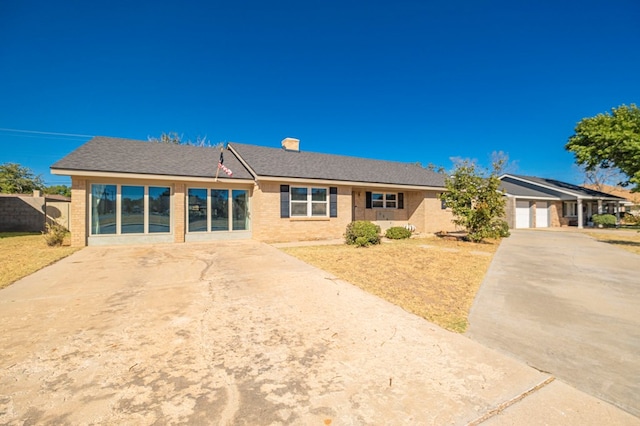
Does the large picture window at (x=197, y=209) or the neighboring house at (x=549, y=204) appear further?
the neighboring house at (x=549, y=204)

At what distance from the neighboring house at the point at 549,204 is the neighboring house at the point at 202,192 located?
1479cm

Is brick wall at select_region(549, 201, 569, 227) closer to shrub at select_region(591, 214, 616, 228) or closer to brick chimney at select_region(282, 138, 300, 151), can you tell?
shrub at select_region(591, 214, 616, 228)

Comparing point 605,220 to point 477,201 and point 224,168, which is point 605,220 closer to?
point 477,201

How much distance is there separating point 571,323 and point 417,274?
3.22 meters

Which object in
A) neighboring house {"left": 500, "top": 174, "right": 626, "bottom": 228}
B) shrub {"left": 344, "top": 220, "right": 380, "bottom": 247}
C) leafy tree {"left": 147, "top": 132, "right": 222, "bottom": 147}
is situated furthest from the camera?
leafy tree {"left": 147, "top": 132, "right": 222, "bottom": 147}

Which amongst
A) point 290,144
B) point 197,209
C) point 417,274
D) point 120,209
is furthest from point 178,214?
point 417,274

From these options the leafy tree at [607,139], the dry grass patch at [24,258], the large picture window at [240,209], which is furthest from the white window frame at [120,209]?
the leafy tree at [607,139]

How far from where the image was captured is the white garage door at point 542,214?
88.7 ft

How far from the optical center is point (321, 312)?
4.45m

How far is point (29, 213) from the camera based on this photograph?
17016mm

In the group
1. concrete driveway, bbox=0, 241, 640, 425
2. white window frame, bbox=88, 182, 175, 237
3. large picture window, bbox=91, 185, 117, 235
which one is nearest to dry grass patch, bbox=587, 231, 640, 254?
concrete driveway, bbox=0, 241, 640, 425

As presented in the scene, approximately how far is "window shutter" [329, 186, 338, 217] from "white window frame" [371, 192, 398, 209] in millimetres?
4090

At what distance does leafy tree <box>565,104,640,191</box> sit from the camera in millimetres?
23312

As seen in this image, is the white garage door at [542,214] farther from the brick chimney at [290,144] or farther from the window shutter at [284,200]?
the window shutter at [284,200]
